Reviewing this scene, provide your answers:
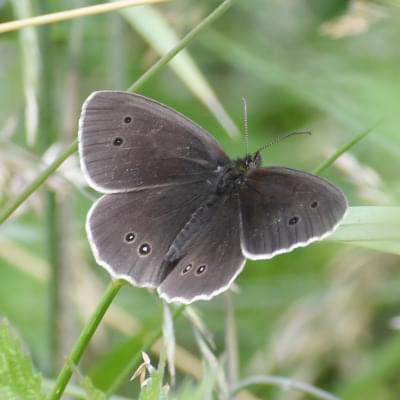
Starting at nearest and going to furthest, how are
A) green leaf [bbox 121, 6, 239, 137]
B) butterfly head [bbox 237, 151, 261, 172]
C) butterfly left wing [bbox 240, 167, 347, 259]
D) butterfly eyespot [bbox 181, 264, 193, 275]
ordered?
1. butterfly left wing [bbox 240, 167, 347, 259]
2. butterfly eyespot [bbox 181, 264, 193, 275]
3. butterfly head [bbox 237, 151, 261, 172]
4. green leaf [bbox 121, 6, 239, 137]

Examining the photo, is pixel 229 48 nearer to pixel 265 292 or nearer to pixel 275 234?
pixel 265 292

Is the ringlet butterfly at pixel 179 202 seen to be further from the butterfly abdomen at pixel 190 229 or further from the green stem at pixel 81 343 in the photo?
the green stem at pixel 81 343

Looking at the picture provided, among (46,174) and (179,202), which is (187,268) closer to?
(179,202)

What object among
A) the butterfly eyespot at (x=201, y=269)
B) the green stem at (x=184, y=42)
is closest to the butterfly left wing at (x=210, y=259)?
the butterfly eyespot at (x=201, y=269)

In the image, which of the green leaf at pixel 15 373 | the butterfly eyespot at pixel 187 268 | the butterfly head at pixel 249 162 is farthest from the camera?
the butterfly head at pixel 249 162

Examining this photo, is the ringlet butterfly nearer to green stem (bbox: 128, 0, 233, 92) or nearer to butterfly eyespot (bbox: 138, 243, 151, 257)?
butterfly eyespot (bbox: 138, 243, 151, 257)

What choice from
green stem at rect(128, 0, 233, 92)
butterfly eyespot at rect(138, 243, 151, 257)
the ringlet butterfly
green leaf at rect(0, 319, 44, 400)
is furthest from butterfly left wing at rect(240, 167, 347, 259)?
green leaf at rect(0, 319, 44, 400)

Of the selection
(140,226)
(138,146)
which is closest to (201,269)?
(140,226)
